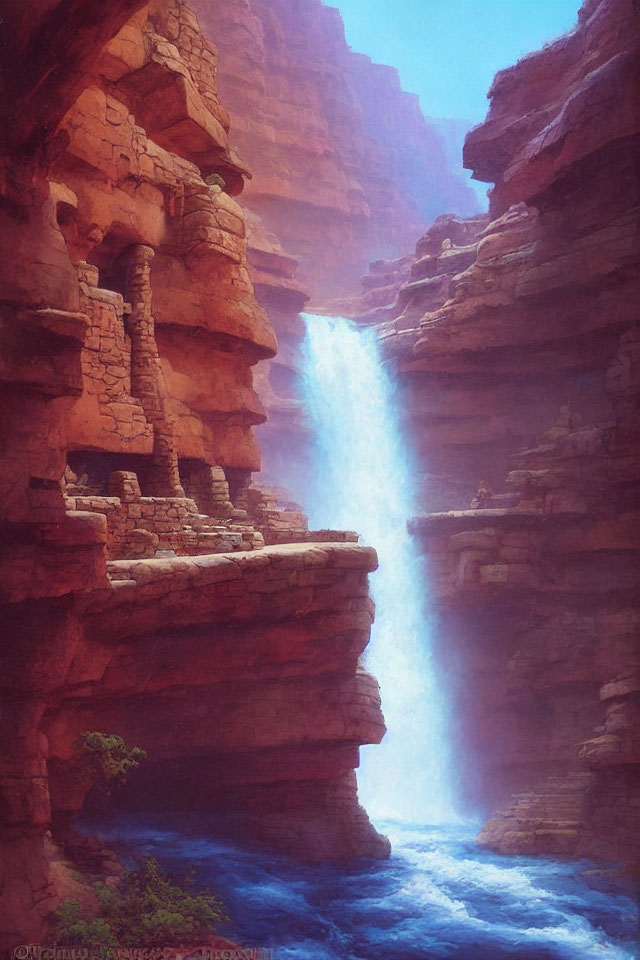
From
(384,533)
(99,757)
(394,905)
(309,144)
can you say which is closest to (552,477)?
(384,533)

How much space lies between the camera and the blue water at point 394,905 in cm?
1207

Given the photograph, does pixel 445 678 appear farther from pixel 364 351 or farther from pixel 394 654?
pixel 364 351

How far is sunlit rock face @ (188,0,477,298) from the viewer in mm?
45000

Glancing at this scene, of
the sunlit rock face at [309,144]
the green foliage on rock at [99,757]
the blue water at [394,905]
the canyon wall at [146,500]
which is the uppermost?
the sunlit rock face at [309,144]

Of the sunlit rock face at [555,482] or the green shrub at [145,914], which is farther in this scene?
the sunlit rock face at [555,482]

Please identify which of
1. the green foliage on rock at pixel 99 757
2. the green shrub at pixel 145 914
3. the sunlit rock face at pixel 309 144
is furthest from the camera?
the sunlit rock face at pixel 309 144

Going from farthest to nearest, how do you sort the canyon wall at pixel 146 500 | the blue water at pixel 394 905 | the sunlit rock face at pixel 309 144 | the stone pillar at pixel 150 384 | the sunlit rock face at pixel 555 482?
the sunlit rock face at pixel 309 144
the sunlit rock face at pixel 555 482
the stone pillar at pixel 150 384
the blue water at pixel 394 905
the canyon wall at pixel 146 500

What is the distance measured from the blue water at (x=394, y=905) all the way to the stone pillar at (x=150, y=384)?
19.5ft

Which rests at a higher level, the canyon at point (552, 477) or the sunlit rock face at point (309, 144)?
the sunlit rock face at point (309, 144)

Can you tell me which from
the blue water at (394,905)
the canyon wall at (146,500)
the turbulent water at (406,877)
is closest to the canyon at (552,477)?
the turbulent water at (406,877)

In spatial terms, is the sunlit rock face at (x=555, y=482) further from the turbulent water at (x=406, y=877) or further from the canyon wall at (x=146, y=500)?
the canyon wall at (x=146, y=500)

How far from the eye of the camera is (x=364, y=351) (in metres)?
34.4

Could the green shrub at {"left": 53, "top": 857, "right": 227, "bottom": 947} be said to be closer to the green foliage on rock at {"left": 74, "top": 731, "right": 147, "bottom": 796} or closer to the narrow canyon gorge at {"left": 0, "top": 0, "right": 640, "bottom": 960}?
the narrow canyon gorge at {"left": 0, "top": 0, "right": 640, "bottom": 960}

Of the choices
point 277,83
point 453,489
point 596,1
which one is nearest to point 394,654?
point 453,489
